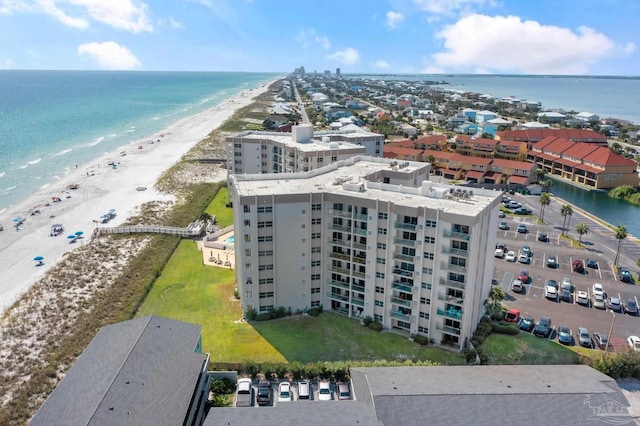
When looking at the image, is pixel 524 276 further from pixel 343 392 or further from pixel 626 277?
pixel 343 392

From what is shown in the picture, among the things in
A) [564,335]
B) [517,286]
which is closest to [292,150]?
[517,286]

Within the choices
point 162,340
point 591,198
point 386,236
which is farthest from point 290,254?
point 591,198

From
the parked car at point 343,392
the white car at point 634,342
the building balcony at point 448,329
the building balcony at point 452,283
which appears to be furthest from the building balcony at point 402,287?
the white car at point 634,342

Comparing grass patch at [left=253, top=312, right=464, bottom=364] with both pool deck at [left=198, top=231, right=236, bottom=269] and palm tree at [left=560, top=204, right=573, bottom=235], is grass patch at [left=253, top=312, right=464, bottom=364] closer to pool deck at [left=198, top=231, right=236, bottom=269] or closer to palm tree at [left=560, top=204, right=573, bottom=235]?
pool deck at [left=198, top=231, right=236, bottom=269]

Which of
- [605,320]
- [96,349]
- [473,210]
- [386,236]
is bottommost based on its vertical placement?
[605,320]

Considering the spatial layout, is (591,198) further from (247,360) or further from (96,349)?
(96,349)

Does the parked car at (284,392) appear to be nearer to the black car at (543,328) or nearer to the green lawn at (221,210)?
the black car at (543,328)

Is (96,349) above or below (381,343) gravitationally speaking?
above
